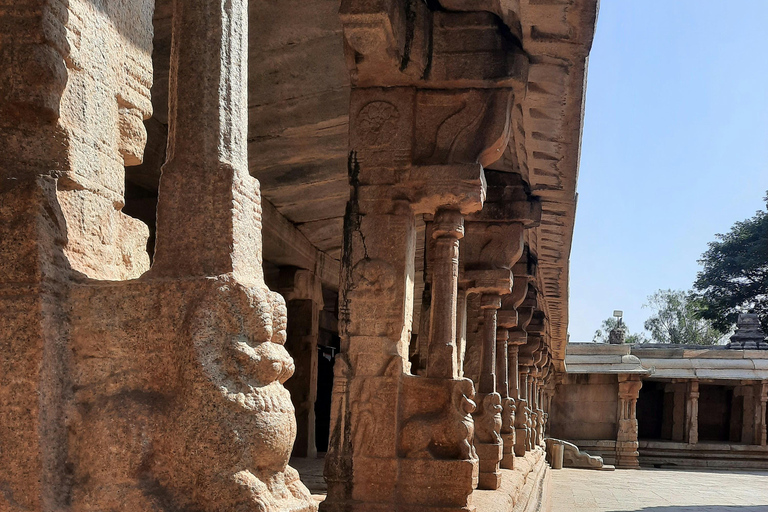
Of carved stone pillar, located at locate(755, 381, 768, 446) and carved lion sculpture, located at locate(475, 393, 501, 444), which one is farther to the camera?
carved stone pillar, located at locate(755, 381, 768, 446)

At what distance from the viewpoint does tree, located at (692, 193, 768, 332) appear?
134 ft

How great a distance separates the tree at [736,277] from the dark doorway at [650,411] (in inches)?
452

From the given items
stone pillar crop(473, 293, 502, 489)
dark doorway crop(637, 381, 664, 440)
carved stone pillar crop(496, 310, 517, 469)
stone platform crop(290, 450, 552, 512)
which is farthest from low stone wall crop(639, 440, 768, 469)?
stone pillar crop(473, 293, 502, 489)

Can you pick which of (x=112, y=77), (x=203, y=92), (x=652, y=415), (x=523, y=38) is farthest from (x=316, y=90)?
(x=652, y=415)

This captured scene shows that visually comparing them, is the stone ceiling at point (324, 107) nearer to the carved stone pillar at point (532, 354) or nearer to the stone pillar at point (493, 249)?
the stone pillar at point (493, 249)

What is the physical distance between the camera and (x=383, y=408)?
226 inches

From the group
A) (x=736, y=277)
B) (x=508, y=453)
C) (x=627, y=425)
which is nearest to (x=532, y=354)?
(x=508, y=453)

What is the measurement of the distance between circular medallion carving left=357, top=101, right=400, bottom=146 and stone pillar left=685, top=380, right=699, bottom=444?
23766 millimetres

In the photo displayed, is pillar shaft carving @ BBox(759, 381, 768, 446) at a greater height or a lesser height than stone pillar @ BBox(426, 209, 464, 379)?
lesser

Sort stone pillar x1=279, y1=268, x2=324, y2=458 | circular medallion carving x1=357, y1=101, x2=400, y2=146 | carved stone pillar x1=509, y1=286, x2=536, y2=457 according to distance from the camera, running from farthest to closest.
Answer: carved stone pillar x1=509, y1=286, x2=536, y2=457 → stone pillar x1=279, y1=268, x2=324, y2=458 → circular medallion carving x1=357, y1=101, x2=400, y2=146

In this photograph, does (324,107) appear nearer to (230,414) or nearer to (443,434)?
(443,434)

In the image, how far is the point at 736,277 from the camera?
138ft

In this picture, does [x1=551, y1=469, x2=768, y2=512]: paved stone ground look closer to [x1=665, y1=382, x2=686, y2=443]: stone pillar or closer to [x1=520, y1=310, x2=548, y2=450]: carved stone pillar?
[x1=520, y1=310, x2=548, y2=450]: carved stone pillar

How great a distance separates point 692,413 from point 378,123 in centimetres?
2404
